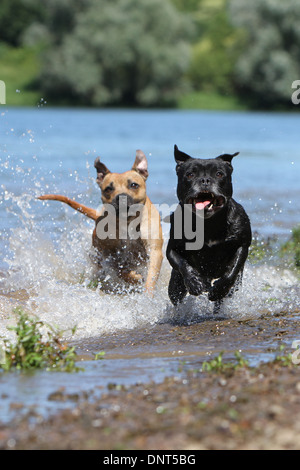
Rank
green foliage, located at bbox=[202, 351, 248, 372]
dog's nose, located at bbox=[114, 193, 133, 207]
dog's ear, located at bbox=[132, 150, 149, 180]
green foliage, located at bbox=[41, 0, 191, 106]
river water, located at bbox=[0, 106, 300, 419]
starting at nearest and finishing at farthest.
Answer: green foliage, located at bbox=[202, 351, 248, 372] < river water, located at bbox=[0, 106, 300, 419] < dog's nose, located at bbox=[114, 193, 133, 207] < dog's ear, located at bbox=[132, 150, 149, 180] < green foliage, located at bbox=[41, 0, 191, 106]

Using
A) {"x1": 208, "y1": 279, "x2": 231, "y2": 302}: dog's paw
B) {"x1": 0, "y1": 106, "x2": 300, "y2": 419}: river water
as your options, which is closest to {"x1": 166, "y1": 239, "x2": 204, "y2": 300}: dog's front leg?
{"x1": 208, "y1": 279, "x2": 231, "y2": 302}: dog's paw

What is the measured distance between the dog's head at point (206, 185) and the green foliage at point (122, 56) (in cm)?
4070

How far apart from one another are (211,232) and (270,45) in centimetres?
4016

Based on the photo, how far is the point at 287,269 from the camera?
9.66 meters

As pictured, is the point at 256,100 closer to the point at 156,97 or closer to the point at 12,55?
the point at 156,97

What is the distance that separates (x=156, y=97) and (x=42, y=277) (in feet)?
136

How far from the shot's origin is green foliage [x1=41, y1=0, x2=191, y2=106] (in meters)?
46.3

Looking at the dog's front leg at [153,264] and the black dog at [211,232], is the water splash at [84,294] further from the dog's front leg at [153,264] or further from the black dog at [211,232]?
the black dog at [211,232]

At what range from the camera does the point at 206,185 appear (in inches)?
261

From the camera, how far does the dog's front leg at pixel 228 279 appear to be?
689 centimetres

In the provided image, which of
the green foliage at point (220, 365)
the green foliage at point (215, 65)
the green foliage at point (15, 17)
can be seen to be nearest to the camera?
the green foliage at point (220, 365)

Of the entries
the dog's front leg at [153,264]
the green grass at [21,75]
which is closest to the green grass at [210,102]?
the green grass at [21,75]

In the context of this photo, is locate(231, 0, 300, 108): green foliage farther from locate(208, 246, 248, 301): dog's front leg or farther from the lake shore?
the lake shore
